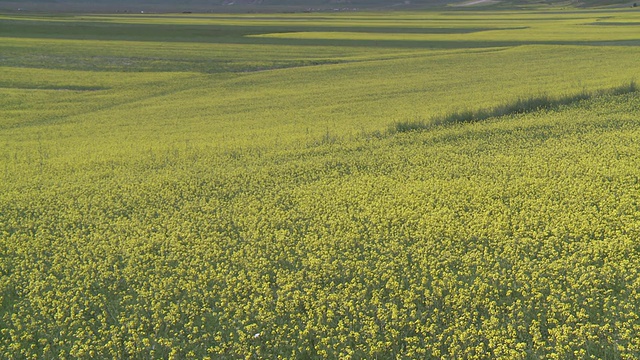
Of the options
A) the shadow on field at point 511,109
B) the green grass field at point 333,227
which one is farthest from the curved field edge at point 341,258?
the shadow on field at point 511,109

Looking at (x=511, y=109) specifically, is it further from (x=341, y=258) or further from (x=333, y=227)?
(x=341, y=258)

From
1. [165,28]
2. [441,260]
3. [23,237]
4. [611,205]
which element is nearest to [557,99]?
[611,205]

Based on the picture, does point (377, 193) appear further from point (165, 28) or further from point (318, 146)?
point (165, 28)

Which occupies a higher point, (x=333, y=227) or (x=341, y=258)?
(x=333, y=227)

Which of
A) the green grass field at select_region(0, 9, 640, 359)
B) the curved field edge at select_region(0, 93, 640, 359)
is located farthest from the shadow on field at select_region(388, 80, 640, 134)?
the curved field edge at select_region(0, 93, 640, 359)

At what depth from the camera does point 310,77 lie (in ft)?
116

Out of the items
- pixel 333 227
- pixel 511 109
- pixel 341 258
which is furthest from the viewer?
pixel 511 109

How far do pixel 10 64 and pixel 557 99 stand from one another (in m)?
37.5

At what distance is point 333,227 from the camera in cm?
1124

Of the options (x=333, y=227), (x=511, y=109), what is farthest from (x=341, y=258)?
(x=511, y=109)

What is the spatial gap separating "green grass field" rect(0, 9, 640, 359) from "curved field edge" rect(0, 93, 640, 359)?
46 mm

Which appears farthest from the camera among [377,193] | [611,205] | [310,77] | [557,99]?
[310,77]

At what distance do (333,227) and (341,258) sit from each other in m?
1.37

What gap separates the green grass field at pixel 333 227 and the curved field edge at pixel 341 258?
0.05 meters
